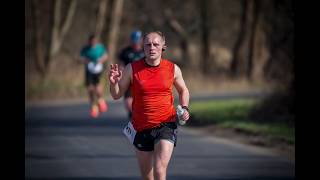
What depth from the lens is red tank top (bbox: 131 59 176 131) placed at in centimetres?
981

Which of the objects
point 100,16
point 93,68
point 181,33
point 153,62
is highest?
point 100,16

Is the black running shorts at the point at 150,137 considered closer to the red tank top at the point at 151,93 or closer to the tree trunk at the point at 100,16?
the red tank top at the point at 151,93

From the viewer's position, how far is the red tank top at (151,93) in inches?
386

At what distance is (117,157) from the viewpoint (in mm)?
15328

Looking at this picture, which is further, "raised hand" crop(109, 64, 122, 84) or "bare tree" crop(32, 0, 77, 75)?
"bare tree" crop(32, 0, 77, 75)

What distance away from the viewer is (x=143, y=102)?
9828 millimetres

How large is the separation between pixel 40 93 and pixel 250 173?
22274 mm

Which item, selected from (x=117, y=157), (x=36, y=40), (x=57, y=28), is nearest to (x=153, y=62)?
(x=117, y=157)

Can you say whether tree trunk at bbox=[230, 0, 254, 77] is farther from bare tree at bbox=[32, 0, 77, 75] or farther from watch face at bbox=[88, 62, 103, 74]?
watch face at bbox=[88, 62, 103, 74]

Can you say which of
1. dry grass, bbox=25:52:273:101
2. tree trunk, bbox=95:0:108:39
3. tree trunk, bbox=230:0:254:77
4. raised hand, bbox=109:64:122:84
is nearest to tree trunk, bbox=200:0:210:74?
tree trunk, bbox=230:0:254:77

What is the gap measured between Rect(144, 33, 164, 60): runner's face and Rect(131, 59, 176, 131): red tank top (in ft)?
0.48

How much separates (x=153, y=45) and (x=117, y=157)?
584 cm

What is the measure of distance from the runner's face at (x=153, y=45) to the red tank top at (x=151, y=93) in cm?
15

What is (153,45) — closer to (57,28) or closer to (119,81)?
(119,81)
